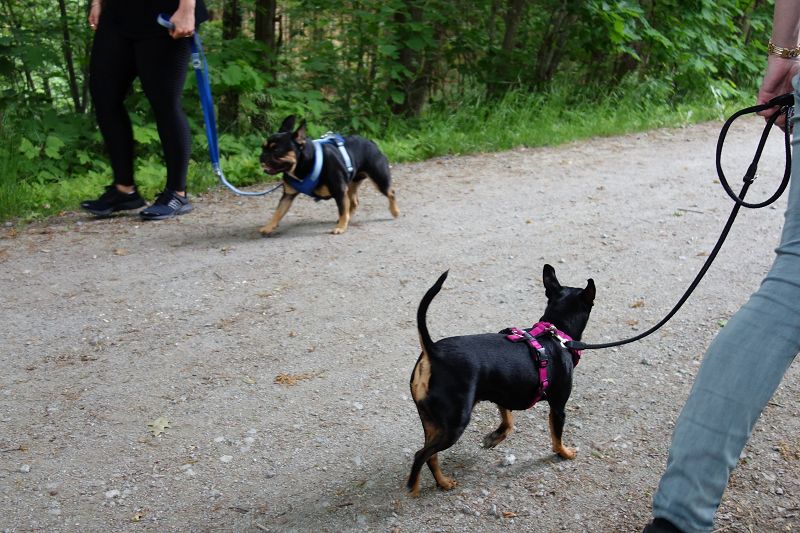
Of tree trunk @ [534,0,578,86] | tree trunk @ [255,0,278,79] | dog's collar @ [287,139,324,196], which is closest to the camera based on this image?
dog's collar @ [287,139,324,196]

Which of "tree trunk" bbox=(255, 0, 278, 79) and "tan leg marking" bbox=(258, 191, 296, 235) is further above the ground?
"tree trunk" bbox=(255, 0, 278, 79)

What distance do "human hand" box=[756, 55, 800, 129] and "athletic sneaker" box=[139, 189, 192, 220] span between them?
4893 millimetres

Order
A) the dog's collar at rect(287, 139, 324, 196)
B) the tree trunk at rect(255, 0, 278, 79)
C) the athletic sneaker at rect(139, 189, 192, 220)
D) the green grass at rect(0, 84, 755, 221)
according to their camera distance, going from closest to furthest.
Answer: the dog's collar at rect(287, 139, 324, 196) → the athletic sneaker at rect(139, 189, 192, 220) → the green grass at rect(0, 84, 755, 221) → the tree trunk at rect(255, 0, 278, 79)

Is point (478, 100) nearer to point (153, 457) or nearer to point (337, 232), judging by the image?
point (337, 232)

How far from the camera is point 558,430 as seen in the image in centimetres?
325

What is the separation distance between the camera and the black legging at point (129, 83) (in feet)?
19.5

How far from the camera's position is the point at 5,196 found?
664 cm

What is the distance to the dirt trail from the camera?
3033mm

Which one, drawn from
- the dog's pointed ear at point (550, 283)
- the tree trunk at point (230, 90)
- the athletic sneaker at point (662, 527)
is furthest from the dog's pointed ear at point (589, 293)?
the tree trunk at point (230, 90)

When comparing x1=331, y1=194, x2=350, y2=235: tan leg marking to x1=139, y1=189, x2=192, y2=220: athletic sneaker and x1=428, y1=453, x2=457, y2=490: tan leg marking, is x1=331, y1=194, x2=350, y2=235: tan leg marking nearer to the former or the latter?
x1=139, y1=189, x2=192, y2=220: athletic sneaker

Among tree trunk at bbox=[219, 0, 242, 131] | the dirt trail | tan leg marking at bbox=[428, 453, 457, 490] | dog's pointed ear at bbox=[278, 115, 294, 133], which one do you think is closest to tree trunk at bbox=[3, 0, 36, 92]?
tree trunk at bbox=[219, 0, 242, 131]

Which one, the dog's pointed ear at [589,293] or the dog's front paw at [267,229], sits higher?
the dog's pointed ear at [589,293]

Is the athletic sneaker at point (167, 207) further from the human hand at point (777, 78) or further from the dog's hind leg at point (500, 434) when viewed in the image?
the human hand at point (777, 78)

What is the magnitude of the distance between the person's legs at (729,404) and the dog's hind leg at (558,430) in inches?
44.4
